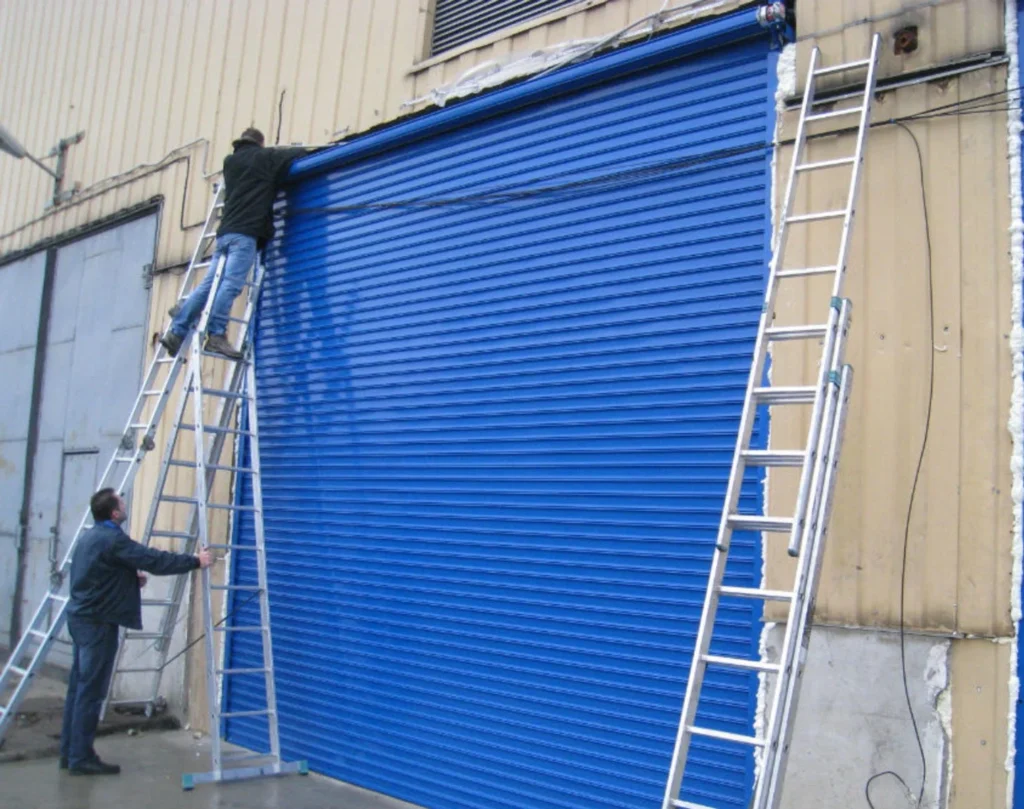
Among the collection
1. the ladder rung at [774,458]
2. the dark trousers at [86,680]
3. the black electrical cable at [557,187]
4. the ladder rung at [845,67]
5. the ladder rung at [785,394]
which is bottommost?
the dark trousers at [86,680]

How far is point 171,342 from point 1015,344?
6024 mm

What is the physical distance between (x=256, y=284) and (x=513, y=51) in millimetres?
2980

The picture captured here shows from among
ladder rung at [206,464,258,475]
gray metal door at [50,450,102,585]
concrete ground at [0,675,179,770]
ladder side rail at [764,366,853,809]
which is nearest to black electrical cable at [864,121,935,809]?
ladder side rail at [764,366,853,809]

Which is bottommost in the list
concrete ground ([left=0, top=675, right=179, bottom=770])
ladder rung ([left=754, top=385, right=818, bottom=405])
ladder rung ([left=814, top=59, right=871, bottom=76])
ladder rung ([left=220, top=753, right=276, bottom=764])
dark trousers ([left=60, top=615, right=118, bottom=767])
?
concrete ground ([left=0, top=675, right=179, bottom=770])

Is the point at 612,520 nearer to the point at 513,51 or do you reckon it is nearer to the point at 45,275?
the point at 513,51

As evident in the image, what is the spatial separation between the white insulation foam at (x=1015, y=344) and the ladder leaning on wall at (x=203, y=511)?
16.1ft

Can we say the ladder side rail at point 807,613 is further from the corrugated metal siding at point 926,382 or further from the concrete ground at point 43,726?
the concrete ground at point 43,726

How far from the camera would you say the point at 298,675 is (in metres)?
7.98

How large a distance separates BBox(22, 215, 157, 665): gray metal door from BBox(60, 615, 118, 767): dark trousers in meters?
3.37

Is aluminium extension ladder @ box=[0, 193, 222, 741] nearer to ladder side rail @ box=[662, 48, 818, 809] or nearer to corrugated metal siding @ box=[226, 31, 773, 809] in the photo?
corrugated metal siding @ box=[226, 31, 773, 809]

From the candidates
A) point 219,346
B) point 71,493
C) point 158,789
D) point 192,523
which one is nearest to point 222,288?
point 219,346

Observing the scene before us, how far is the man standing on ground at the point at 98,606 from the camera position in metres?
7.08

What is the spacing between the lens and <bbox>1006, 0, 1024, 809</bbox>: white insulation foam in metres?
4.51

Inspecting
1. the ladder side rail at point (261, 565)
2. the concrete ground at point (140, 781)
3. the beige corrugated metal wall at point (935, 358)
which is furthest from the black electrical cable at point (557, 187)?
the concrete ground at point (140, 781)
